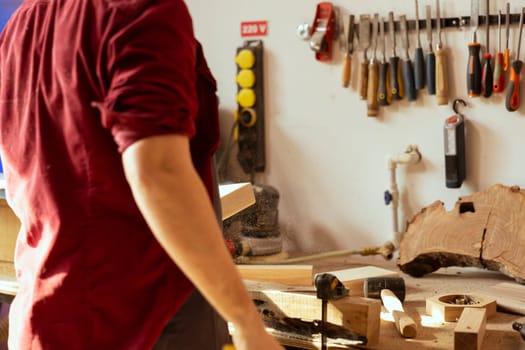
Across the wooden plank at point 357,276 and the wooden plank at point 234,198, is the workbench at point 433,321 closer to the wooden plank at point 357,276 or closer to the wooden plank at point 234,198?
the wooden plank at point 357,276

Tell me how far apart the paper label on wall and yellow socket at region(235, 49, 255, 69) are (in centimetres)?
9

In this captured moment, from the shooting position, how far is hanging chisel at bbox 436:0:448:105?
2.73 metres

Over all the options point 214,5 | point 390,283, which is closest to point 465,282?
point 390,283

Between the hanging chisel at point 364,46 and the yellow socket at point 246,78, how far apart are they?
0.49m

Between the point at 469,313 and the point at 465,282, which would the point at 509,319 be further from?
the point at 465,282

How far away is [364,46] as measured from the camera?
2.90 m

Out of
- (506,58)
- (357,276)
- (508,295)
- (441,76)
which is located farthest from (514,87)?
(357,276)

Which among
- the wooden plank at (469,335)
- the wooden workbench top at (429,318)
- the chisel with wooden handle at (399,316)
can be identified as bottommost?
the wooden workbench top at (429,318)

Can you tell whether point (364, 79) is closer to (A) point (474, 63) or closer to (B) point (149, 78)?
(A) point (474, 63)

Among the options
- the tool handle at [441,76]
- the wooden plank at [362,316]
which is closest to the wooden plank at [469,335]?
the wooden plank at [362,316]

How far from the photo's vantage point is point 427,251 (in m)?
2.46

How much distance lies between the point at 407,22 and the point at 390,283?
1.20 m

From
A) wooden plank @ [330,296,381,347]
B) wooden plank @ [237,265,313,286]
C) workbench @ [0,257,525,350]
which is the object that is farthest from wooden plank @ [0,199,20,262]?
wooden plank @ [330,296,381,347]

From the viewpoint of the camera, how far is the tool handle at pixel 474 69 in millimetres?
2666
